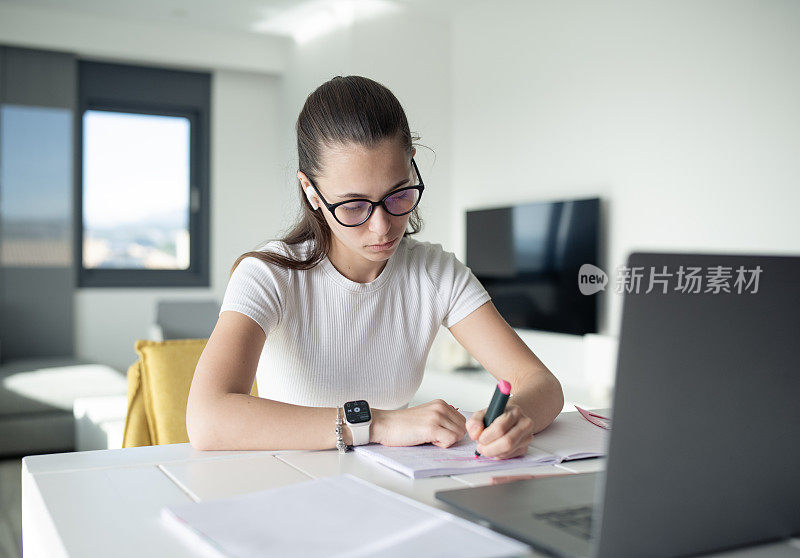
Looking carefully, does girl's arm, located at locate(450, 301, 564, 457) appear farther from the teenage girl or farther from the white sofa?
the white sofa

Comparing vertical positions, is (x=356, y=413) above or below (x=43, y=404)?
above

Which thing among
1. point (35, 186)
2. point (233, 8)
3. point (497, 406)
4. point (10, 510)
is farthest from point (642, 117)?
point (35, 186)

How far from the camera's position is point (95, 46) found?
5.18 m

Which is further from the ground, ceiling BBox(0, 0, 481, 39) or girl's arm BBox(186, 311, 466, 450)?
ceiling BBox(0, 0, 481, 39)

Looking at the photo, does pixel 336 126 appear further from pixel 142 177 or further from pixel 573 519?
pixel 142 177

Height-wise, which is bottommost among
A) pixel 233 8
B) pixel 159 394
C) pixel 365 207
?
pixel 159 394

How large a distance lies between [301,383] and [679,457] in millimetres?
964

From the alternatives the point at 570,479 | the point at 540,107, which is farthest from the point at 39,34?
the point at 570,479

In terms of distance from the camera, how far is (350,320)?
1.54 meters

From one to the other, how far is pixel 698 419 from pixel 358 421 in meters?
0.56

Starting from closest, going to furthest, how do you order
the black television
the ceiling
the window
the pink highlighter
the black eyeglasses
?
the pink highlighter < the black eyeglasses < the black television < the ceiling < the window

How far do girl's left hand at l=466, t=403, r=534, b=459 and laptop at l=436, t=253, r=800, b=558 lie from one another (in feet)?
0.93

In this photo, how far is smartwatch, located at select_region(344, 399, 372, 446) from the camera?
1.11 m

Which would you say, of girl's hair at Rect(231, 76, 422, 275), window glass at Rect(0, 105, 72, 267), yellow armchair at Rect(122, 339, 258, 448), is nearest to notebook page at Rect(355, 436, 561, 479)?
girl's hair at Rect(231, 76, 422, 275)
